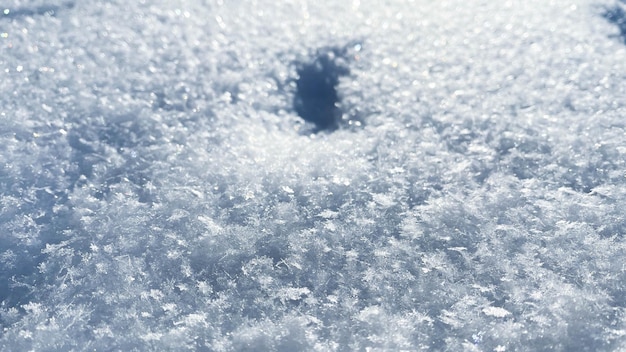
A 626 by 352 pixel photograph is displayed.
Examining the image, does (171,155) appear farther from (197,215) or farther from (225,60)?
(225,60)

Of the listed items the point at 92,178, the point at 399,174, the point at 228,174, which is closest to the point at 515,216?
the point at 399,174

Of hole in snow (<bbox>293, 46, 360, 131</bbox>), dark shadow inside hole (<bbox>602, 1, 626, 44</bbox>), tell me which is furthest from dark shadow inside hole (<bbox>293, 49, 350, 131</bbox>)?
dark shadow inside hole (<bbox>602, 1, 626, 44</bbox>)

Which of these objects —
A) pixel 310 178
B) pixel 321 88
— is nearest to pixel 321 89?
pixel 321 88

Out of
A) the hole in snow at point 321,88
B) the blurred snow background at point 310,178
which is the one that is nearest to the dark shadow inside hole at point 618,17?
the blurred snow background at point 310,178

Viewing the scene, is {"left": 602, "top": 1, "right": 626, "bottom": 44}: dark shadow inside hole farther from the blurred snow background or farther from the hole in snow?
the hole in snow

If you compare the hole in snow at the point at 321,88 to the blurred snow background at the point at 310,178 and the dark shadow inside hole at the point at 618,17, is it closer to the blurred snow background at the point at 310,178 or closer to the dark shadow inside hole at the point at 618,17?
the blurred snow background at the point at 310,178

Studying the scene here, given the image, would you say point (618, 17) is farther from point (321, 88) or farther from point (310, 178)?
point (310, 178)
